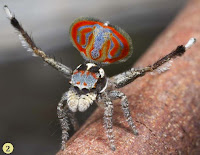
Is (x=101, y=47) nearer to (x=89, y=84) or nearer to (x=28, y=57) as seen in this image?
(x=89, y=84)

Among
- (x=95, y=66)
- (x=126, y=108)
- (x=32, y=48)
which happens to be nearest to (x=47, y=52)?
(x=32, y=48)

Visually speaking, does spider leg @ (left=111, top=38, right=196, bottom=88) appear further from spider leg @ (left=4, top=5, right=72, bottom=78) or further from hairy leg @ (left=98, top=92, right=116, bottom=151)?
spider leg @ (left=4, top=5, right=72, bottom=78)

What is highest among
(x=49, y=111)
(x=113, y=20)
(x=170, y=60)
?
(x=170, y=60)

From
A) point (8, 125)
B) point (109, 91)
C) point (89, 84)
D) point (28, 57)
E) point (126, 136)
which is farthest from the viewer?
point (28, 57)

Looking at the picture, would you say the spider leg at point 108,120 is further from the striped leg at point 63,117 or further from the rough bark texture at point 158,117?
the striped leg at point 63,117

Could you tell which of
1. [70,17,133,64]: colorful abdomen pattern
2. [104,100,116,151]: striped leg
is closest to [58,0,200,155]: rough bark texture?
[104,100,116,151]: striped leg

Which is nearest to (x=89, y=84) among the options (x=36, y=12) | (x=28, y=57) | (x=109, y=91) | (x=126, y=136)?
(x=109, y=91)

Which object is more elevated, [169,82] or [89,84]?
[89,84]
